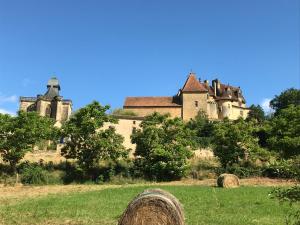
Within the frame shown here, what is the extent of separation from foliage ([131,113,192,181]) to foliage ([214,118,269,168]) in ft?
10.1

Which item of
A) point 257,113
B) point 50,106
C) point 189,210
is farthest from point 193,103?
point 189,210

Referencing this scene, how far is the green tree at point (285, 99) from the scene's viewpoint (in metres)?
75.5

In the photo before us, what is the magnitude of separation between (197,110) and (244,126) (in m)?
38.2

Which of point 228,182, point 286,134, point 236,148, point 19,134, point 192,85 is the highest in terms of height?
point 192,85

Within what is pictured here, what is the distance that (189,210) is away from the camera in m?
16.5

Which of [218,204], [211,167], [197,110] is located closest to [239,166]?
[211,167]

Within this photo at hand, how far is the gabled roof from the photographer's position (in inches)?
3056

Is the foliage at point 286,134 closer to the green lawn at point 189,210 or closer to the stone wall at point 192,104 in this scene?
the green lawn at point 189,210

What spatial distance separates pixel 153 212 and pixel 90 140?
2567 centimetres

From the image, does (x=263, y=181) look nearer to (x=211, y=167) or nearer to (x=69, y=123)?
(x=211, y=167)

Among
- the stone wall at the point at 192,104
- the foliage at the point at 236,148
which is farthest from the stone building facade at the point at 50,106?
the foliage at the point at 236,148

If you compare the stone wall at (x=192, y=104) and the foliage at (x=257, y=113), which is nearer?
the foliage at (x=257, y=113)

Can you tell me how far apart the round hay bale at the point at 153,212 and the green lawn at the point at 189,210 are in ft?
10.7

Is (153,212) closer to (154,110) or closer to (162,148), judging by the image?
(162,148)
